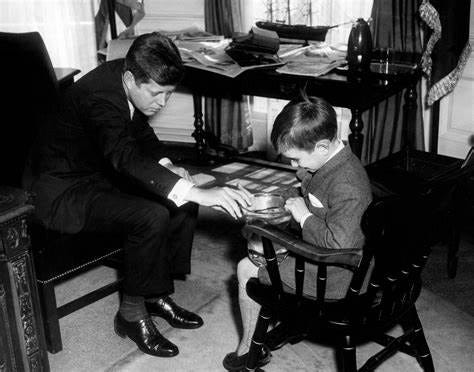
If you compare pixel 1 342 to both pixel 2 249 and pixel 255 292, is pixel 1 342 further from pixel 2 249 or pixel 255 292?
pixel 255 292

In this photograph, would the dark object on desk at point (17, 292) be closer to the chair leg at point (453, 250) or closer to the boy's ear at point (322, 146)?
the boy's ear at point (322, 146)

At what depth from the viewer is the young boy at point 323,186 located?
6.21 feet

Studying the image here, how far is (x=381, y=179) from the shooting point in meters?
2.84

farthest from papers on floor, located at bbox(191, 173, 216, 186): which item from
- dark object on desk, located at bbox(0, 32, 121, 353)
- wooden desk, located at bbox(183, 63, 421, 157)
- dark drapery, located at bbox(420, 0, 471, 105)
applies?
dark drapery, located at bbox(420, 0, 471, 105)

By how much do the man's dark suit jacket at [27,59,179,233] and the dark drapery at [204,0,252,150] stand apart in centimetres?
204

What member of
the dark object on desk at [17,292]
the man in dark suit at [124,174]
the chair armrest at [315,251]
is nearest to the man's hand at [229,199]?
the man in dark suit at [124,174]

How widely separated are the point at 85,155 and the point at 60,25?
233 cm

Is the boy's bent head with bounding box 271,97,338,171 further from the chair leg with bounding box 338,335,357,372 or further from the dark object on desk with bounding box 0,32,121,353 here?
the dark object on desk with bounding box 0,32,121,353

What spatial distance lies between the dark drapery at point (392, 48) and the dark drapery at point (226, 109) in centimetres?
107

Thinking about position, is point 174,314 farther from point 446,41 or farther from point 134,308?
point 446,41

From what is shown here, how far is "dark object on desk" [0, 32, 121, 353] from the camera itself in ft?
7.56

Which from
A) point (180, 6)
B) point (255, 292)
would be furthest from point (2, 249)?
point (180, 6)

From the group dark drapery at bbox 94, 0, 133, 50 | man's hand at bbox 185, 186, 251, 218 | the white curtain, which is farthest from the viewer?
dark drapery at bbox 94, 0, 133, 50

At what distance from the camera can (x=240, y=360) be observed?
A: 87.6 inches
